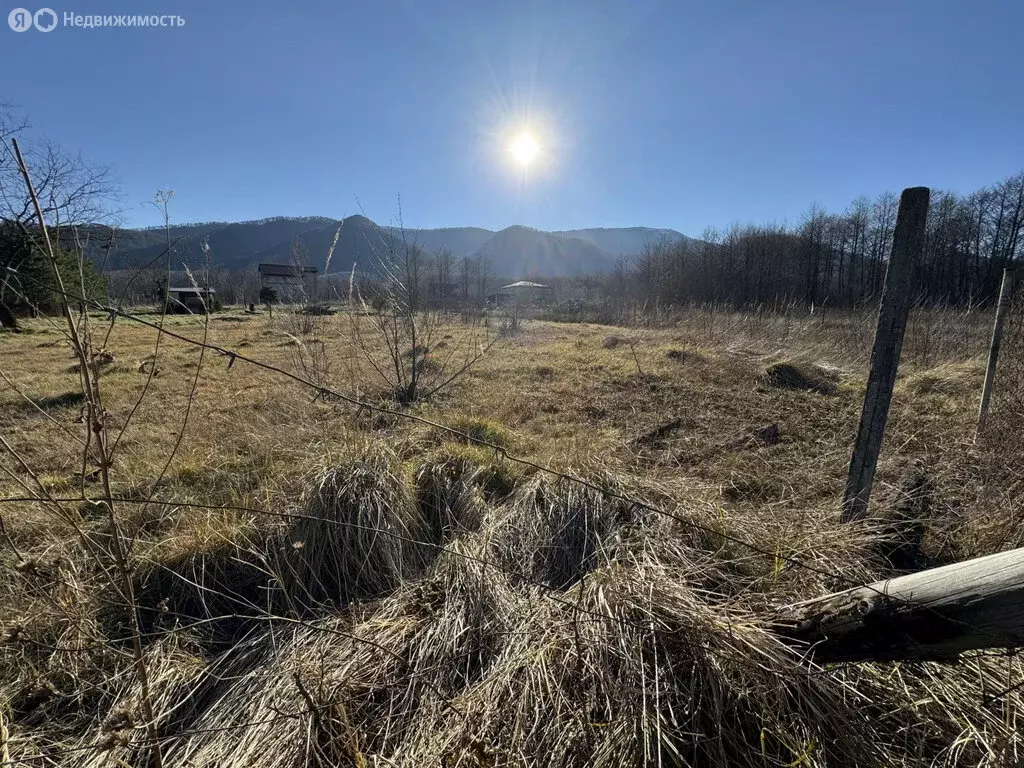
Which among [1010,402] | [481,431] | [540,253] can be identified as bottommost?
[481,431]

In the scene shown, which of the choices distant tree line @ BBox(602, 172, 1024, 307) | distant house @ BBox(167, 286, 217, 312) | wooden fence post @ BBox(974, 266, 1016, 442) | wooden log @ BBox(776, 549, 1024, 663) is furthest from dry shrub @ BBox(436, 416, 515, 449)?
distant tree line @ BBox(602, 172, 1024, 307)

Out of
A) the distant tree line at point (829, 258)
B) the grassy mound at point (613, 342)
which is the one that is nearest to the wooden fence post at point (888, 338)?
the grassy mound at point (613, 342)

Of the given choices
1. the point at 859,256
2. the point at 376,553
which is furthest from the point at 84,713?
the point at 859,256

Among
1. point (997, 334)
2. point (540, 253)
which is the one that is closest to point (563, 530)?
point (997, 334)

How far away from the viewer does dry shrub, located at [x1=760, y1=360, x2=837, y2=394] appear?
7188mm

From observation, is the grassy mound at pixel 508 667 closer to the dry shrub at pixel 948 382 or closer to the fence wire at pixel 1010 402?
the fence wire at pixel 1010 402

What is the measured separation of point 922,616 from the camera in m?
1.35

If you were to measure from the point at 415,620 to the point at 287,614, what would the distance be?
2.46 feet

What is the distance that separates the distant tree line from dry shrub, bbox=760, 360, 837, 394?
26.7m

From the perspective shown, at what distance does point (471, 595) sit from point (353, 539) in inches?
33.0

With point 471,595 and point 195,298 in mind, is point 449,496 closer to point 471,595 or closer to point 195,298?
point 471,595

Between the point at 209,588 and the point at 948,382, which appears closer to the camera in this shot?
the point at 209,588

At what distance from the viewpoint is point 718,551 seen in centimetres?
225

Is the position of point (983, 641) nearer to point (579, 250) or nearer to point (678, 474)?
point (678, 474)
